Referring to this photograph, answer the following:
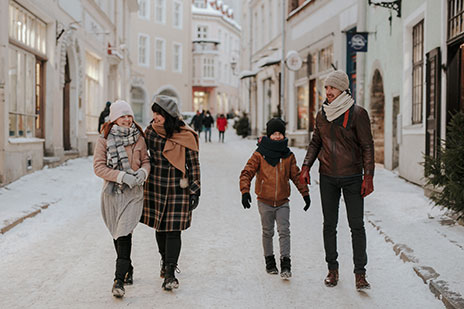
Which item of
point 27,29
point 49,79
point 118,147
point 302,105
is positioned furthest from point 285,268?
point 302,105

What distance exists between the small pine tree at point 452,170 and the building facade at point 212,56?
4616 centimetres

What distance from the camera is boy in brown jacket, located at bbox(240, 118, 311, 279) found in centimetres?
539

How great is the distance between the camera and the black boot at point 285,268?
5293 mm

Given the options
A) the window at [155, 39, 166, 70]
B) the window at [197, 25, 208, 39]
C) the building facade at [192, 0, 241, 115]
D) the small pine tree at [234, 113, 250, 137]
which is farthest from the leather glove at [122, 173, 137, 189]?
the window at [197, 25, 208, 39]

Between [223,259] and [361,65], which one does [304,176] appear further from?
[361,65]

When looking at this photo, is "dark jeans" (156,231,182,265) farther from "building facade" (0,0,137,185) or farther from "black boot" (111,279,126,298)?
"building facade" (0,0,137,185)

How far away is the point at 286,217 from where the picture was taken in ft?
17.8

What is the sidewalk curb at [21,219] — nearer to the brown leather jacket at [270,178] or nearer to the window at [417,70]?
the brown leather jacket at [270,178]

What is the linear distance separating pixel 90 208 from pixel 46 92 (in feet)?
18.4

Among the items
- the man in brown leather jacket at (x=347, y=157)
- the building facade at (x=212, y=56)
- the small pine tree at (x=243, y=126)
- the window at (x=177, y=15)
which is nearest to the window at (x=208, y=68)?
the building facade at (x=212, y=56)

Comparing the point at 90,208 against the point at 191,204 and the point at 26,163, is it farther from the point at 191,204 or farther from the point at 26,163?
the point at 191,204

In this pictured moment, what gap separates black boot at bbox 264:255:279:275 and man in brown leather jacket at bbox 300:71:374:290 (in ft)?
1.78

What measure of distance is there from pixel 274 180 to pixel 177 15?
44.5 meters

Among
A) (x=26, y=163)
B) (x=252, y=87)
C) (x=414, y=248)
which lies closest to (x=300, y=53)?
(x=252, y=87)
